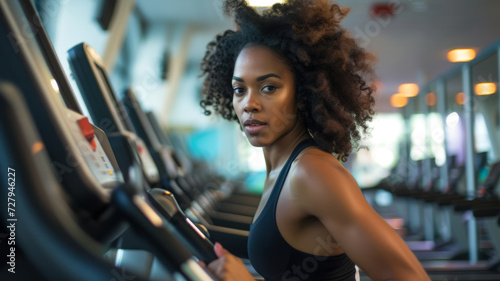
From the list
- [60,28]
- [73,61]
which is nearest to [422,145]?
[60,28]

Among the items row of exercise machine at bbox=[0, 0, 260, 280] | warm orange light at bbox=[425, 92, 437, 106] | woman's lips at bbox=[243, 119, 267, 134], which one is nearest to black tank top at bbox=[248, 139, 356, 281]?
woman's lips at bbox=[243, 119, 267, 134]

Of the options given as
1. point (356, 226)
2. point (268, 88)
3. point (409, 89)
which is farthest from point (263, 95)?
point (409, 89)

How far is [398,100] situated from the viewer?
12.2m

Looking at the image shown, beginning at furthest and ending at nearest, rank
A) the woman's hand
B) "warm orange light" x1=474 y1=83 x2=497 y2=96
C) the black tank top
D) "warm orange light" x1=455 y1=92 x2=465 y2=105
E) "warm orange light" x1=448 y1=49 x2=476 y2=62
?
"warm orange light" x1=448 y1=49 x2=476 y2=62, "warm orange light" x1=455 y1=92 x2=465 y2=105, "warm orange light" x1=474 y1=83 x2=497 y2=96, the black tank top, the woman's hand

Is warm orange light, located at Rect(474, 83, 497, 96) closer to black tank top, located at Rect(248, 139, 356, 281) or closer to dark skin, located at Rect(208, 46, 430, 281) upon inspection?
dark skin, located at Rect(208, 46, 430, 281)

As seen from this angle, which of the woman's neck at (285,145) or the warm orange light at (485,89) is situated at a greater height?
the warm orange light at (485,89)

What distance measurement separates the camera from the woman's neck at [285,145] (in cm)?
128

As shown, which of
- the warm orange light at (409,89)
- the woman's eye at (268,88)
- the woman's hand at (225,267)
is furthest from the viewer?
the warm orange light at (409,89)

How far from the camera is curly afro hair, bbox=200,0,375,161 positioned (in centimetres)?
121

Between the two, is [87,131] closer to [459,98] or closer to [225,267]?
[225,267]

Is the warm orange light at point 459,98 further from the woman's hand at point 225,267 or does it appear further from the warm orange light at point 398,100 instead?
the woman's hand at point 225,267

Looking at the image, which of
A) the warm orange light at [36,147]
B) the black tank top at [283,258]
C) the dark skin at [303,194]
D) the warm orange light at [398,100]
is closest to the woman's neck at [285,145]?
the dark skin at [303,194]

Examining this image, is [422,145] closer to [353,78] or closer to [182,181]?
[182,181]

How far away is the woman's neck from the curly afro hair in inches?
1.1
